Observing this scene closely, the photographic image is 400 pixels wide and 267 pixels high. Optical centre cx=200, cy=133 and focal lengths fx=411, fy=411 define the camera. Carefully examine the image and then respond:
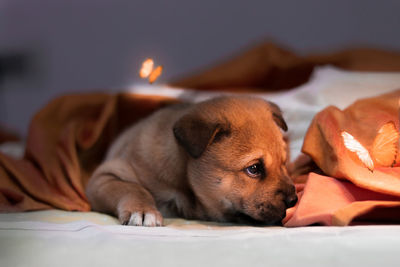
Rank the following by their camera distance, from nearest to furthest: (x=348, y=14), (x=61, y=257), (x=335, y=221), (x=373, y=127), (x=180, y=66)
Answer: (x=61, y=257) < (x=335, y=221) < (x=373, y=127) < (x=348, y=14) < (x=180, y=66)

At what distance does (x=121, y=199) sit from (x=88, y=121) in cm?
141

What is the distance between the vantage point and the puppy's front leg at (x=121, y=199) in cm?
182

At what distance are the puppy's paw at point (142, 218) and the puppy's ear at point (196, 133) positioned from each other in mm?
320

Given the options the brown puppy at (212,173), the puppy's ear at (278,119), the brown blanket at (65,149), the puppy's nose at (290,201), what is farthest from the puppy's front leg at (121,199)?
the puppy's ear at (278,119)

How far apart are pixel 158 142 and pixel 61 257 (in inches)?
42.3

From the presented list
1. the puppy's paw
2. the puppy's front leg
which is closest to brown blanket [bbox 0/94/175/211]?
the puppy's front leg

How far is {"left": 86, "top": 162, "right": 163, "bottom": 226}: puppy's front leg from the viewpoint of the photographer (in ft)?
5.96

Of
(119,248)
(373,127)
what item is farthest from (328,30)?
(119,248)

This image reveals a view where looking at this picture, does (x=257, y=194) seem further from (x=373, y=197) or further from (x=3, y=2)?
(x=3, y=2)

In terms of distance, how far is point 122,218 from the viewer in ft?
6.09

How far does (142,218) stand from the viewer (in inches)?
71.2

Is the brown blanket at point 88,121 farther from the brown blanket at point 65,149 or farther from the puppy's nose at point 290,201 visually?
the puppy's nose at point 290,201

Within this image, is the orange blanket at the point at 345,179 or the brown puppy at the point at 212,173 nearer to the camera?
the orange blanket at the point at 345,179

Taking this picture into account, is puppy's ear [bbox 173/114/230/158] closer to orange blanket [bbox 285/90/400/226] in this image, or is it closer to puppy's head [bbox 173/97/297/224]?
puppy's head [bbox 173/97/297/224]
